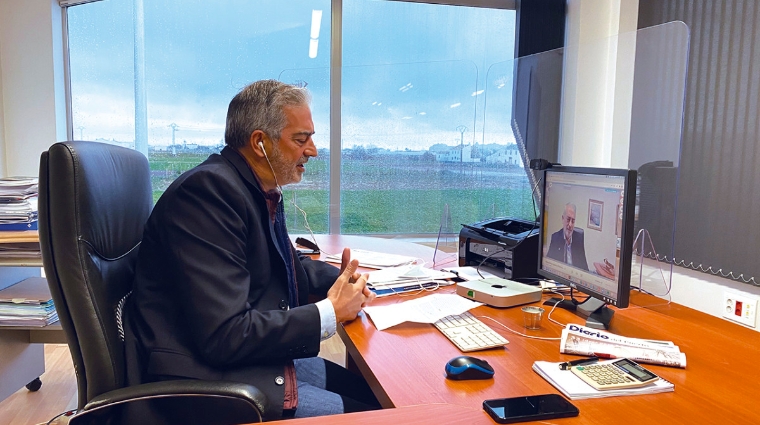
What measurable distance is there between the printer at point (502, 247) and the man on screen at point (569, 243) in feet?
0.82

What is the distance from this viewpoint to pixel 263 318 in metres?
1.19

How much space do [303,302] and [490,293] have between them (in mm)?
582

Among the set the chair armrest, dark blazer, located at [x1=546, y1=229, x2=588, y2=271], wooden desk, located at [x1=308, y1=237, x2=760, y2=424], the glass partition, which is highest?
the glass partition

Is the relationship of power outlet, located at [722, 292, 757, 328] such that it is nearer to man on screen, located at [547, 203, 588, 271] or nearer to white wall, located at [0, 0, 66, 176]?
man on screen, located at [547, 203, 588, 271]

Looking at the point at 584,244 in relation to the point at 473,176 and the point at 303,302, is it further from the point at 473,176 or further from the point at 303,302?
the point at 473,176

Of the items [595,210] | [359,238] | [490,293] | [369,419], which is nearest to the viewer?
[369,419]

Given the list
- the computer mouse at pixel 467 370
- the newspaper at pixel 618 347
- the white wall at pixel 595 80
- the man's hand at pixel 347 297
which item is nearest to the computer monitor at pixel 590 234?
the newspaper at pixel 618 347

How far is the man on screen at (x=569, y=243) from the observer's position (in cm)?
145

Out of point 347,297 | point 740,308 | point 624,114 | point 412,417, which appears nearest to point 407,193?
point 624,114

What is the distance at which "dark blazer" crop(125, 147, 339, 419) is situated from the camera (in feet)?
3.74

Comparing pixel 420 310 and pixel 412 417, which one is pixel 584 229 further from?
pixel 412 417

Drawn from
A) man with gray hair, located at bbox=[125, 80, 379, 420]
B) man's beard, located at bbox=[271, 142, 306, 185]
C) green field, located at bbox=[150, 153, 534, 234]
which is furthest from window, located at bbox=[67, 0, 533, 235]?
man with gray hair, located at bbox=[125, 80, 379, 420]

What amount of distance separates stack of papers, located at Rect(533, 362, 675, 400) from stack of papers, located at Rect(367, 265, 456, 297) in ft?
2.37

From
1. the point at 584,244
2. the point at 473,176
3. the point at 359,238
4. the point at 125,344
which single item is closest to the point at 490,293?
the point at 584,244
